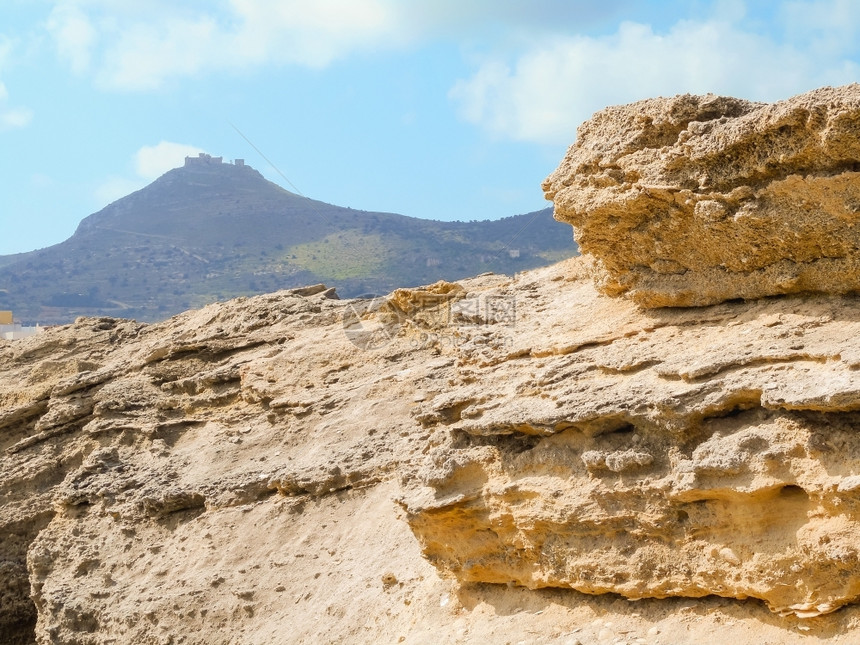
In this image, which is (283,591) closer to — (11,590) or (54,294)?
(11,590)

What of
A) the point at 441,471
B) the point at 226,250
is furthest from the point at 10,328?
the point at 226,250

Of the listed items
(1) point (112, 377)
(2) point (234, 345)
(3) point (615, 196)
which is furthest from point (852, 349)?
(1) point (112, 377)

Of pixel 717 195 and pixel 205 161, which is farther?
pixel 205 161

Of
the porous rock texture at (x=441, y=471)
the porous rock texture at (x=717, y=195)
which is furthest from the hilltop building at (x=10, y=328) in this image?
the porous rock texture at (x=717, y=195)

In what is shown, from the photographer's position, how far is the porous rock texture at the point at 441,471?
546 cm

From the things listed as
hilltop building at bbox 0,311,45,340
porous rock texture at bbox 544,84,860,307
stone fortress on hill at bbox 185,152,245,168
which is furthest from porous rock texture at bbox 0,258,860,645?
stone fortress on hill at bbox 185,152,245,168

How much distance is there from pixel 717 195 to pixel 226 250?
67.7 m

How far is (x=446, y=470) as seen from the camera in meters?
6.99

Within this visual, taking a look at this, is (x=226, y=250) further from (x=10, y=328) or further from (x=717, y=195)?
(x=717, y=195)

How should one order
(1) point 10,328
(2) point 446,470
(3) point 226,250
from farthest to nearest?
(3) point 226,250 < (1) point 10,328 < (2) point 446,470

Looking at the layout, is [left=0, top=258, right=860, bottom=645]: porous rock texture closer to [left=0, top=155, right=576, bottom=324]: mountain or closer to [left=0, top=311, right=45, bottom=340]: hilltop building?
[left=0, top=311, right=45, bottom=340]: hilltop building

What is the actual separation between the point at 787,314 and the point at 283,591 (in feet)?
18.4

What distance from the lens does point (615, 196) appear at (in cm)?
716

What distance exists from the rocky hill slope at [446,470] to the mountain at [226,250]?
2687 cm
